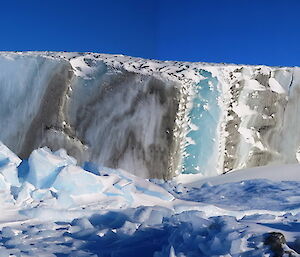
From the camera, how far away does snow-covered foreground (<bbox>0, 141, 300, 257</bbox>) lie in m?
2.44

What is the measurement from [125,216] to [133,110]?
360cm

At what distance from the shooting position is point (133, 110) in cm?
695

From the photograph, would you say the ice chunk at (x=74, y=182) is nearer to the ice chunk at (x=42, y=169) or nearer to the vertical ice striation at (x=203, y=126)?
Answer: the ice chunk at (x=42, y=169)

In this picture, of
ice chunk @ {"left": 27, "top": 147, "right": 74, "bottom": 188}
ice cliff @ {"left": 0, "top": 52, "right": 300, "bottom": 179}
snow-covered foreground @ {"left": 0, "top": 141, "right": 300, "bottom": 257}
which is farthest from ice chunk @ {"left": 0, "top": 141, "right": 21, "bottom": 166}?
ice cliff @ {"left": 0, "top": 52, "right": 300, "bottom": 179}

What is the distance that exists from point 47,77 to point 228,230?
517 cm

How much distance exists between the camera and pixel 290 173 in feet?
22.2

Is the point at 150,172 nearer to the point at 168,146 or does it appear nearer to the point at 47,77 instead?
the point at 168,146

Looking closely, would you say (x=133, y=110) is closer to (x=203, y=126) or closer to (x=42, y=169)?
(x=203, y=126)

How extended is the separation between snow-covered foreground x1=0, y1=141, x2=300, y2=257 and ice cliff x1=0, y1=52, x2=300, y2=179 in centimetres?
100

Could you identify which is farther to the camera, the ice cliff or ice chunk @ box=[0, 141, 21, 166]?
the ice cliff

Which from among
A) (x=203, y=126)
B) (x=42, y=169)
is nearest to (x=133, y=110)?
(x=203, y=126)

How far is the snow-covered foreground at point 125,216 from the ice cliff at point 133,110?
1.00 metres

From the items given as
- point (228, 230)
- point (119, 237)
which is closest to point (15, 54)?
point (119, 237)

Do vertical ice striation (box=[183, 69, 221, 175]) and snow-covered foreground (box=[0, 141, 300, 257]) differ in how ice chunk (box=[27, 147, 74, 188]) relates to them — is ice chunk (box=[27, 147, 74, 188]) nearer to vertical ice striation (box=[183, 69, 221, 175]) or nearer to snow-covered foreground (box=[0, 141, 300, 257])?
snow-covered foreground (box=[0, 141, 300, 257])
